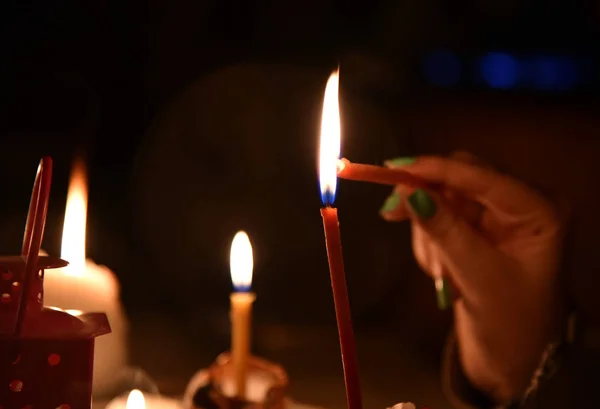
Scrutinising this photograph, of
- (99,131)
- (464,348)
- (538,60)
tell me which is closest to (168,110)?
(99,131)

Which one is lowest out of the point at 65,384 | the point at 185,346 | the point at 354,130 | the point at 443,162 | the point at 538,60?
the point at 185,346

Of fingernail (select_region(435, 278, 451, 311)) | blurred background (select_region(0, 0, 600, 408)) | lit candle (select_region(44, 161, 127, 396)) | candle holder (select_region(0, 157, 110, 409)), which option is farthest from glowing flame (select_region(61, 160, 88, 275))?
blurred background (select_region(0, 0, 600, 408))

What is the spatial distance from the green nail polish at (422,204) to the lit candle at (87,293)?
368 mm

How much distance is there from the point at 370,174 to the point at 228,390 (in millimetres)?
350

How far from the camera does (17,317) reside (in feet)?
1.44

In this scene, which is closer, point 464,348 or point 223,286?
point 464,348

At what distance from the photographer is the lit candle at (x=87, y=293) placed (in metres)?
0.79

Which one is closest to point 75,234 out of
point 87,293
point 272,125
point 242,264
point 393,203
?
point 87,293

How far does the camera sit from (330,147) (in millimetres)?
485

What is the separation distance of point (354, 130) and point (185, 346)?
662mm

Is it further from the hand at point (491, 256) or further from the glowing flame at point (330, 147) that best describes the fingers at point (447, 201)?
the glowing flame at point (330, 147)

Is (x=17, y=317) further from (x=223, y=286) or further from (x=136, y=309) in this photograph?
(x=223, y=286)

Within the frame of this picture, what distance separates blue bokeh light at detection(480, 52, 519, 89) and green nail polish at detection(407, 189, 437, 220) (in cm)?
88

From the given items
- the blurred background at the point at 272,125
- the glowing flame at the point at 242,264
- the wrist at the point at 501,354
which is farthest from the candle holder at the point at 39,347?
the blurred background at the point at 272,125
